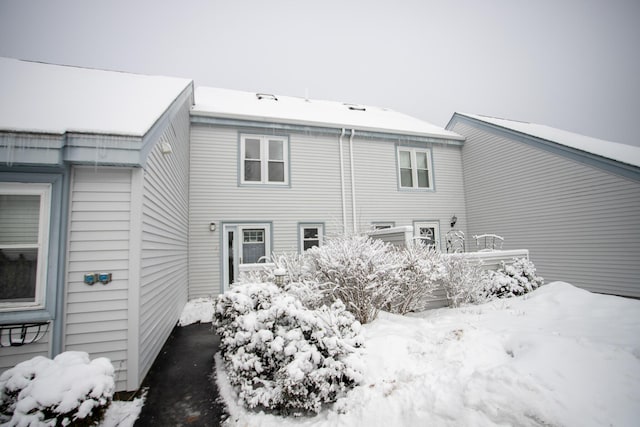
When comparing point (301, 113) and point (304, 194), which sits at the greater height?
point (301, 113)

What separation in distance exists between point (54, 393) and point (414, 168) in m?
11.4

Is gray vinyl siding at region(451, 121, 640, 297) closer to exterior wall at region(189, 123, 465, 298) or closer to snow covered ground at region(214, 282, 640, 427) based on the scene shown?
exterior wall at region(189, 123, 465, 298)

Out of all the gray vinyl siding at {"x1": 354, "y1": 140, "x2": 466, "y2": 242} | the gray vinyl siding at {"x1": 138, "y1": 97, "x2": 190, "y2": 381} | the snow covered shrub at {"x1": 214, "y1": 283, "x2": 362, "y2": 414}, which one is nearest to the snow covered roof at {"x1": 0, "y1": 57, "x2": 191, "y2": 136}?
the gray vinyl siding at {"x1": 138, "y1": 97, "x2": 190, "y2": 381}

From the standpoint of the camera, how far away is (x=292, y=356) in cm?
306

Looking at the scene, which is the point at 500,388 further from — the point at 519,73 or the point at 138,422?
the point at 519,73

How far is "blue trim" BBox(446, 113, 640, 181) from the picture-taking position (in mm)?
7674

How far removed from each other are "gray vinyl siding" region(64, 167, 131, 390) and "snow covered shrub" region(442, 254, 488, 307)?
566 cm

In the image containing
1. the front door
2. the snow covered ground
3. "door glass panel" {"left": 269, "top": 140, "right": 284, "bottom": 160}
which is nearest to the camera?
the snow covered ground

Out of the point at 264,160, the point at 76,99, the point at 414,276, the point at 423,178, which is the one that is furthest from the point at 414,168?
the point at 76,99

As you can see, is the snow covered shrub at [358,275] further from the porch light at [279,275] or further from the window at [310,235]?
the window at [310,235]

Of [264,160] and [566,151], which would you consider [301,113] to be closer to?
[264,160]

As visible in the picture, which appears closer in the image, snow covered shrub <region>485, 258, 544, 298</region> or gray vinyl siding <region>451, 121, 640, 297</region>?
snow covered shrub <region>485, 258, 544, 298</region>

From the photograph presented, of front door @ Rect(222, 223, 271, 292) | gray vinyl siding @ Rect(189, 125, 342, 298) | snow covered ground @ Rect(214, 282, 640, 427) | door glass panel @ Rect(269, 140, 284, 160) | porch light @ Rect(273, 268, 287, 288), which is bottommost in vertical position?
snow covered ground @ Rect(214, 282, 640, 427)

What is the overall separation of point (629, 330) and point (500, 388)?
225 cm
